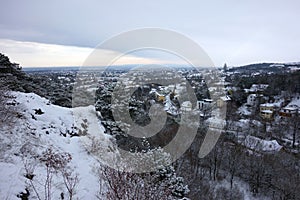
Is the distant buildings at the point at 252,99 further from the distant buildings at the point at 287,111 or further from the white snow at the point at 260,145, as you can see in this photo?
the white snow at the point at 260,145

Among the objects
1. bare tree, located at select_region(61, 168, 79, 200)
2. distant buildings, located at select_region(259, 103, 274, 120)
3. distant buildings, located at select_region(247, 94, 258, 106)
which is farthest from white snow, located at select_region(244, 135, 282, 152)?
distant buildings, located at select_region(247, 94, 258, 106)

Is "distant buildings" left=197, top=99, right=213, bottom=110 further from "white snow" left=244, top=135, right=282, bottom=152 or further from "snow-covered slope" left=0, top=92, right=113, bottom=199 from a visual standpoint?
"snow-covered slope" left=0, top=92, right=113, bottom=199

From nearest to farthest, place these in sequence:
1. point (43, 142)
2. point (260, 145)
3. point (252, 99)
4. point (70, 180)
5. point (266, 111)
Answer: point (70, 180)
point (43, 142)
point (260, 145)
point (266, 111)
point (252, 99)

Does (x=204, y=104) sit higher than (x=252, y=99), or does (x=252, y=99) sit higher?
(x=204, y=104)

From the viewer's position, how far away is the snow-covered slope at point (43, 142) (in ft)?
12.3

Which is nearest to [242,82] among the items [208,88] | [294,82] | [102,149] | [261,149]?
[294,82]

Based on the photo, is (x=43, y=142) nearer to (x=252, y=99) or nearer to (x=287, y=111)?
(x=287, y=111)

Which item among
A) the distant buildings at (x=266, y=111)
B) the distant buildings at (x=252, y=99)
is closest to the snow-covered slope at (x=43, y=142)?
the distant buildings at (x=266, y=111)

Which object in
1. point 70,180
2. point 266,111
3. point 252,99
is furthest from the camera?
point 252,99

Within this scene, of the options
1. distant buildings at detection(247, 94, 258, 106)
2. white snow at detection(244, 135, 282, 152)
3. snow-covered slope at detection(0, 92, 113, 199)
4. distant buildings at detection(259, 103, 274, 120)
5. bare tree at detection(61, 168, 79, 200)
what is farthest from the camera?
distant buildings at detection(247, 94, 258, 106)

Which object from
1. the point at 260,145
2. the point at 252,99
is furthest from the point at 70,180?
the point at 252,99

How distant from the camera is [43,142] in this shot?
515cm

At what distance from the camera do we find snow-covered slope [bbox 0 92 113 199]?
12.3 feet

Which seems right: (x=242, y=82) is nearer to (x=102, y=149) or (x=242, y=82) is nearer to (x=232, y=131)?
(x=232, y=131)
